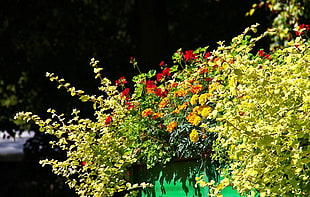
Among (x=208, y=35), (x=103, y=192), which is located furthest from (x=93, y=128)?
(x=208, y=35)

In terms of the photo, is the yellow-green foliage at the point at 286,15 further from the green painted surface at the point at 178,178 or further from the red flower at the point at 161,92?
the green painted surface at the point at 178,178

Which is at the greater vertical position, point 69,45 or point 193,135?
point 69,45

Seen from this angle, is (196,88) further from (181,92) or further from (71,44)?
(71,44)

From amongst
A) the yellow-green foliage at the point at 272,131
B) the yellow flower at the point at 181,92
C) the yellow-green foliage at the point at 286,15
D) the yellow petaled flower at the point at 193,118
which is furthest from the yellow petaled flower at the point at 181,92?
the yellow-green foliage at the point at 286,15

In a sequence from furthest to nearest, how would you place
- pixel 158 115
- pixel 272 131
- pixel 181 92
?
1. pixel 158 115
2. pixel 181 92
3. pixel 272 131

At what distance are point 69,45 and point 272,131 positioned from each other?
639 centimetres

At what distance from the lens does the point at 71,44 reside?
8938mm

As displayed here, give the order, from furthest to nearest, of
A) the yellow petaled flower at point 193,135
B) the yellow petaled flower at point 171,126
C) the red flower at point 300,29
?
the yellow petaled flower at point 171,126, the yellow petaled flower at point 193,135, the red flower at point 300,29

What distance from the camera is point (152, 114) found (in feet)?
13.2

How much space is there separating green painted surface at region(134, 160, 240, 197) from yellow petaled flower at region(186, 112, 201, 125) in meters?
0.33

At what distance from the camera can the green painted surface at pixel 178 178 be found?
365cm

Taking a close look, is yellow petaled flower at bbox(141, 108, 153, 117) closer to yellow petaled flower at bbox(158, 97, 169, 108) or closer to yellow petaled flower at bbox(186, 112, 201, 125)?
yellow petaled flower at bbox(158, 97, 169, 108)

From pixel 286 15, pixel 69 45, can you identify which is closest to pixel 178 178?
pixel 286 15

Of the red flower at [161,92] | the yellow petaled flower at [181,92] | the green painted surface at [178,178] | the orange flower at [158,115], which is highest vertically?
the red flower at [161,92]
